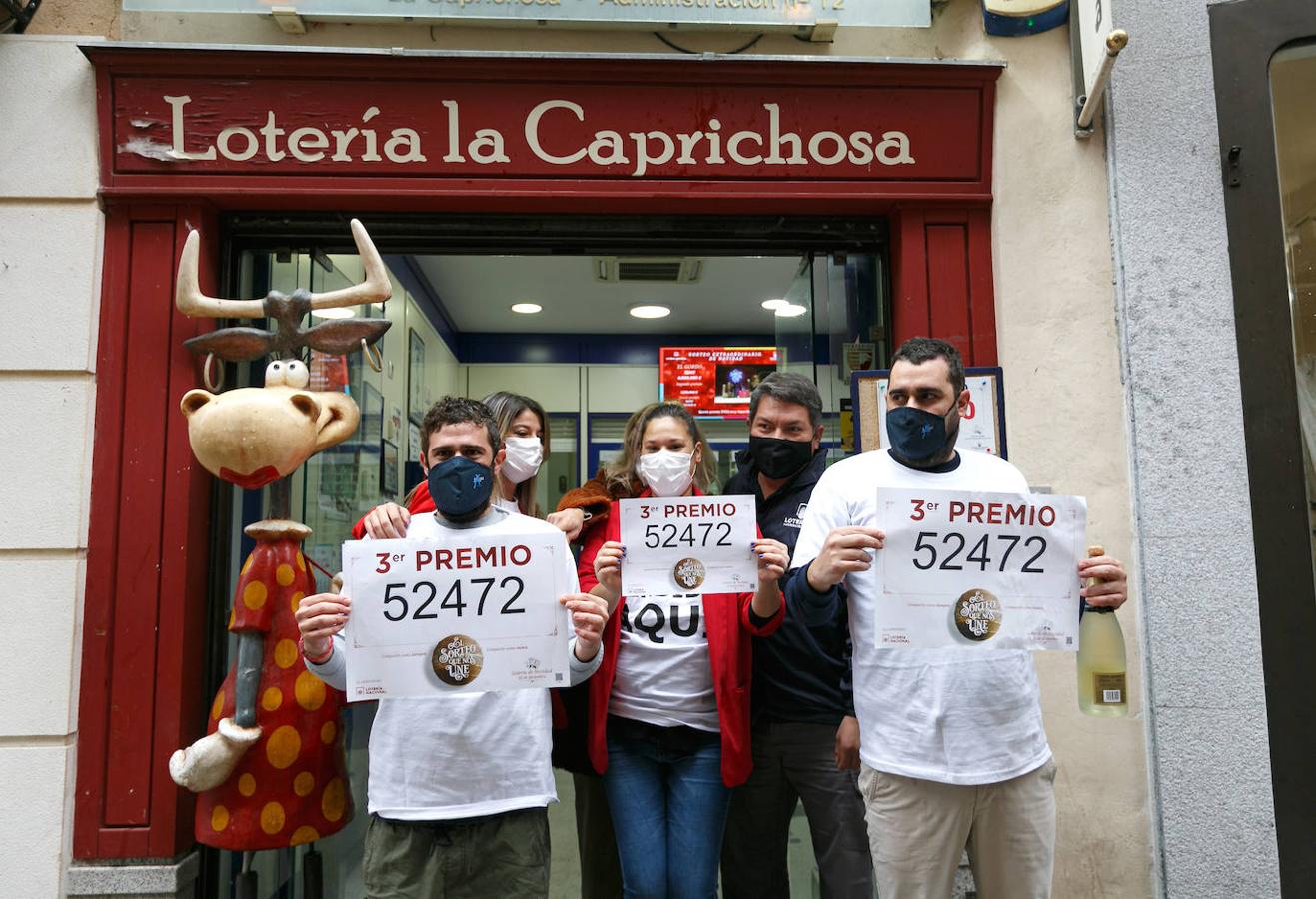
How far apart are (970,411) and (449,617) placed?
7.05ft

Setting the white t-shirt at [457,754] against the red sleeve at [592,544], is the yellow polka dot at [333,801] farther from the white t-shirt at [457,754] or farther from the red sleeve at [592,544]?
the red sleeve at [592,544]

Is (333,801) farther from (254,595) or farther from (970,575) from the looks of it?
(970,575)

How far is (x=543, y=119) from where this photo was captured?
13.6 feet

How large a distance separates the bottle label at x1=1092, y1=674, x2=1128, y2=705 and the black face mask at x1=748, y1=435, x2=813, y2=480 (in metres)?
1.10

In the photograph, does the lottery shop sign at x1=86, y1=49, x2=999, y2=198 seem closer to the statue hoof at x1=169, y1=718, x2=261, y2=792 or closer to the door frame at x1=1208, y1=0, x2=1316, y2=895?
the door frame at x1=1208, y1=0, x2=1316, y2=895

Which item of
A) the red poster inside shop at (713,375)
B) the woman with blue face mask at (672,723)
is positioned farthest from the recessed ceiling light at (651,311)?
the woman with blue face mask at (672,723)

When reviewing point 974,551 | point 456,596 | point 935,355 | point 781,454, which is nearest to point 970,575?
point 974,551

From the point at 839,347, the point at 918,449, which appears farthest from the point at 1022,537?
the point at 839,347

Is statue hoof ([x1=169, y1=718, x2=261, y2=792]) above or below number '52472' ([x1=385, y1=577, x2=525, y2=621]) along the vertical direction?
below

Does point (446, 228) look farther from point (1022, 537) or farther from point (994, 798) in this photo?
point (994, 798)

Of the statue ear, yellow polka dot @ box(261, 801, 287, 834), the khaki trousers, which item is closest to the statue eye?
the statue ear

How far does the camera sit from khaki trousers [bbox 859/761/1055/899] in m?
2.60

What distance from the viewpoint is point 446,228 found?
4.33 meters

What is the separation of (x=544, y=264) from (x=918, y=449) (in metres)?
4.45
